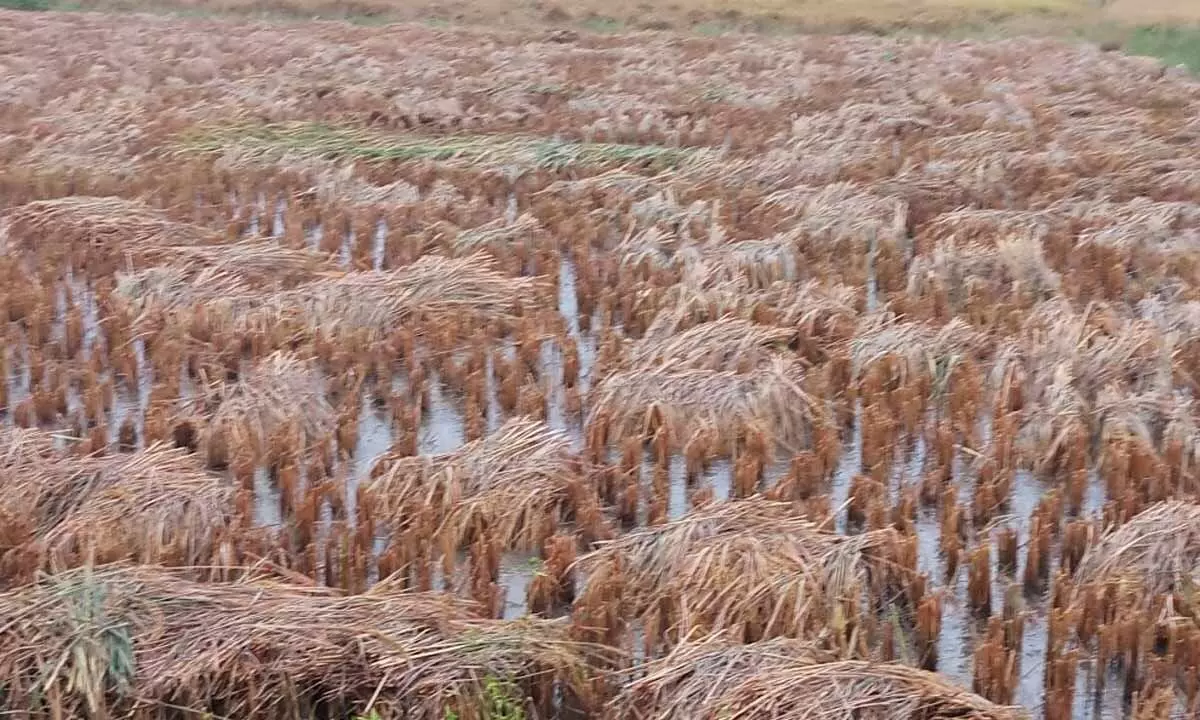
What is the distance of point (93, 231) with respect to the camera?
23.2 ft

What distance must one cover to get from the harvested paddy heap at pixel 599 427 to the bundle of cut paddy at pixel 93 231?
0.03 meters

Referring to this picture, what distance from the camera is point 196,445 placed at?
4.51 metres

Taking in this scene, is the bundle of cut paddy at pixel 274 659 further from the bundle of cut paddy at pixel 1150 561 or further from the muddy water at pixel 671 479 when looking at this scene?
the bundle of cut paddy at pixel 1150 561

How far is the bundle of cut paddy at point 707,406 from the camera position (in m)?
4.53

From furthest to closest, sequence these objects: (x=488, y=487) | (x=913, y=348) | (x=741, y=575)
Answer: (x=913, y=348), (x=488, y=487), (x=741, y=575)

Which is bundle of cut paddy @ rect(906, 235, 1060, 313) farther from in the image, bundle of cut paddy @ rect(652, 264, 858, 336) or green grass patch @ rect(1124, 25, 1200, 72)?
green grass patch @ rect(1124, 25, 1200, 72)

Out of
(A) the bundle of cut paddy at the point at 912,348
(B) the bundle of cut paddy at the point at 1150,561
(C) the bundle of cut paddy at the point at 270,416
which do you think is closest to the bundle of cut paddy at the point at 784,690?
(B) the bundle of cut paddy at the point at 1150,561

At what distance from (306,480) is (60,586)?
1121 mm

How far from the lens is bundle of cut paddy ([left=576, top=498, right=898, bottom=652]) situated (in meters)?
3.26

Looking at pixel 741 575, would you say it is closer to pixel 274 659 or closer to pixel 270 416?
pixel 274 659

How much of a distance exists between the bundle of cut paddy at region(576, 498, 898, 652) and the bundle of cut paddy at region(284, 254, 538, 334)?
7.98ft

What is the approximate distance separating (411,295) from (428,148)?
4116mm

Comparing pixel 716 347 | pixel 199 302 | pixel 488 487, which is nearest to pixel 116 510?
pixel 488 487

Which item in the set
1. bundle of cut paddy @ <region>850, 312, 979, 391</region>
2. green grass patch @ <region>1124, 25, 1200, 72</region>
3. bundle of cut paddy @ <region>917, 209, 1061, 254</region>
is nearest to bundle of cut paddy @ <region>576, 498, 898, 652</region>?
bundle of cut paddy @ <region>850, 312, 979, 391</region>
